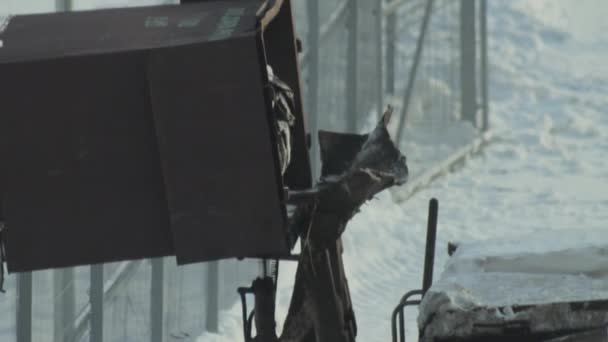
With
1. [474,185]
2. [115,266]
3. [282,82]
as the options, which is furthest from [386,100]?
[282,82]

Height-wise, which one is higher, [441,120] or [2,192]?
[2,192]

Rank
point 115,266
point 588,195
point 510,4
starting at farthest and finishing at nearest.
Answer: point 510,4, point 588,195, point 115,266

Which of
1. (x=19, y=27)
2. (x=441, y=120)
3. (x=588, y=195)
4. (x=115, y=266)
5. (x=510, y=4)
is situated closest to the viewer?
(x=19, y=27)

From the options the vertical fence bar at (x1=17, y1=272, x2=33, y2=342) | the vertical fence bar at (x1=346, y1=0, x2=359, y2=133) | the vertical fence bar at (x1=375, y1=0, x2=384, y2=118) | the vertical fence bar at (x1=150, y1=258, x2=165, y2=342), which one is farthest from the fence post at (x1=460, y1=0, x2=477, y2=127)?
the vertical fence bar at (x1=17, y1=272, x2=33, y2=342)

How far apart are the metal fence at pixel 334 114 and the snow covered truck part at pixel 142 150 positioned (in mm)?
2593

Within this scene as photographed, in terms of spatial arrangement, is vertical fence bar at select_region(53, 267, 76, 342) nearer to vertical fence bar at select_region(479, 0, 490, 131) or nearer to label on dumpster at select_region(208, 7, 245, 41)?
label on dumpster at select_region(208, 7, 245, 41)

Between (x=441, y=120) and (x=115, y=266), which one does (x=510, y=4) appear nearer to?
(x=441, y=120)

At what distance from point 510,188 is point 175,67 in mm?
10368

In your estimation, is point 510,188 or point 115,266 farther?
point 510,188

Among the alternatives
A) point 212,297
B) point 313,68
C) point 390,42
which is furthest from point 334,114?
point 212,297

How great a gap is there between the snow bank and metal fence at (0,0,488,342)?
269 centimetres

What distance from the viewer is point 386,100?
1434 centimetres

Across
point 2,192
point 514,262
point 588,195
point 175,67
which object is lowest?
point 588,195

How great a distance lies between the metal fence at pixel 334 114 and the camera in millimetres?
7723
